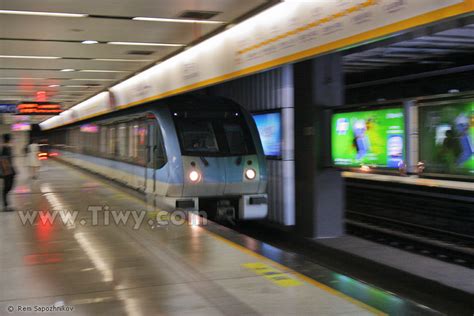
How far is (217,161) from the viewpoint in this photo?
10039mm

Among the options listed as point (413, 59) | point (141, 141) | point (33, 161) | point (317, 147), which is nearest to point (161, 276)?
point (317, 147)

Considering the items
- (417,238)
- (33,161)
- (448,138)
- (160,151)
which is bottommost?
(417,238)

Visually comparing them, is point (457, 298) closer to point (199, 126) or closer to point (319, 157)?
point (319, 157)

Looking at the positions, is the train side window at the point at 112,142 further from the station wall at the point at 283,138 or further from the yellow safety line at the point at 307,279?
the yellow safety line at the point at 307,279

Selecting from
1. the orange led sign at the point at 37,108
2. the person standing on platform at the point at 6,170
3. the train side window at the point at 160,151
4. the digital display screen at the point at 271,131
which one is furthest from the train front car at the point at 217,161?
the orange led sign at the point at 37,108

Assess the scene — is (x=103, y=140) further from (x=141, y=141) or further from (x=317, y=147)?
(x=317, y=147)

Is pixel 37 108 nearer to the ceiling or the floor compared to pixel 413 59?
nearer to the floor

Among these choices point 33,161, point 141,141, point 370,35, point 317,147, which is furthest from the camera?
point 33,161

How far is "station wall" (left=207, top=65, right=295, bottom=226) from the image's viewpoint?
35.1ft

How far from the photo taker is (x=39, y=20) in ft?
25.6

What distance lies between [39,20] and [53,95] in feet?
39.6

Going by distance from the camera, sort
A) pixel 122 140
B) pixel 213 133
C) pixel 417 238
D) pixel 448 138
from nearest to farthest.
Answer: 1. pixel 448 138
2. pixel 417 238
3. pixel 213 133
4. pixel 122 140

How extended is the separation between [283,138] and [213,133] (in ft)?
4.98

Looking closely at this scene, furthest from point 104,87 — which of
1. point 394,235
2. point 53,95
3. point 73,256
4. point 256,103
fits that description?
point 73,256
